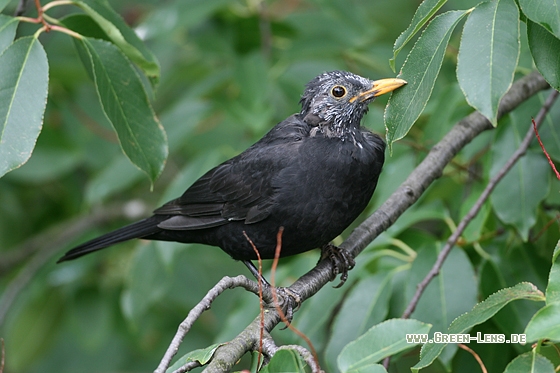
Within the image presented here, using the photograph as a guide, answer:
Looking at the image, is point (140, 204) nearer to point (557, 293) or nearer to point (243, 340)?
point (243, 340)

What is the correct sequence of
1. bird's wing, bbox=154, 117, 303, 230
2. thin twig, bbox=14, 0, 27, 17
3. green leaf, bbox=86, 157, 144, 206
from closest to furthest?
thin twig, bbox=14, 0, 27, 17
bird's wing, bbox=154, 117, 303, 230
green leaf, bbox=86, 157, 144, 206

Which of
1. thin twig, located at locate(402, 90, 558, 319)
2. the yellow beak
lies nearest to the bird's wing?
the yellow beak

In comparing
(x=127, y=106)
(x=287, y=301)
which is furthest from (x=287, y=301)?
(x=127, y=106)

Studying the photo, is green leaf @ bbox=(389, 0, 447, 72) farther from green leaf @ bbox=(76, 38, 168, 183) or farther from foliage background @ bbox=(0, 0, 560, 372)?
green leaf @ bbox=(76, 38, 168, 183)

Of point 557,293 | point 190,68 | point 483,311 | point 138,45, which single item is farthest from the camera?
point 190,68

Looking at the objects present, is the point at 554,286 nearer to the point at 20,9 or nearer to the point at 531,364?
the point at 531,364

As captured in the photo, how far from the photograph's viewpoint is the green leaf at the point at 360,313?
303cm

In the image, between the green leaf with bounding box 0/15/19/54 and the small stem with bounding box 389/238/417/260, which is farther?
the small stem with bounding box 389/238/417/260

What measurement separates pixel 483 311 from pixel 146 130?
160cm

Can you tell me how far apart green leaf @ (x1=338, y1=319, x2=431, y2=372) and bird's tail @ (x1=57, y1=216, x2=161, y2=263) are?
7.05 ft

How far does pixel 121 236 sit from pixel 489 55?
253cm

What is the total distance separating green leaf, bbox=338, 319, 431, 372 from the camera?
1732 millimetres

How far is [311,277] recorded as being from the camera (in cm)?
290

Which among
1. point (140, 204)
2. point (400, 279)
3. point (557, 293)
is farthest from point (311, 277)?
point (140, 204)
